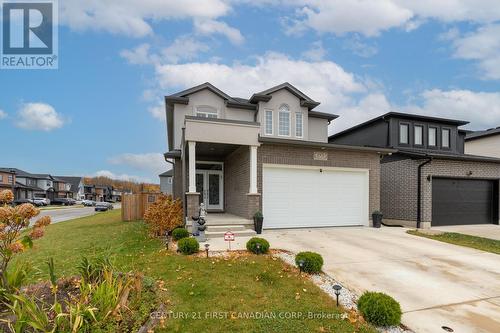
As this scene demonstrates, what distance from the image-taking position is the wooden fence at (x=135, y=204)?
51.7ft

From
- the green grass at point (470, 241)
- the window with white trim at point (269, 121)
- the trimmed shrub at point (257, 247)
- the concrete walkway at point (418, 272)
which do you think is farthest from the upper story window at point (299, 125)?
the trimmed shrub at point (257, 247)

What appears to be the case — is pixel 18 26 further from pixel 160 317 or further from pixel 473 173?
pixel 473 173

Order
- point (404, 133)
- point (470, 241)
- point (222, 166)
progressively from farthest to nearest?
point (404, 133), point (222, 166), point (470, 241)

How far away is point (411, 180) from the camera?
12781 mm

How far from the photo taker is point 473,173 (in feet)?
44.6

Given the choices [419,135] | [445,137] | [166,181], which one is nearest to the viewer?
[419,135]

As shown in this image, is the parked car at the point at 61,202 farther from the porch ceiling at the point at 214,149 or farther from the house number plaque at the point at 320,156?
the house number plaque at the point at 320,156

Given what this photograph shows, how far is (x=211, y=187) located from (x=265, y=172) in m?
4.42

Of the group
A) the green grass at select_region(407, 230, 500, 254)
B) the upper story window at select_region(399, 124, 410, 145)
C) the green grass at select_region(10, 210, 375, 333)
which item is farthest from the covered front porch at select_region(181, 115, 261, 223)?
the upper story window at select_region(399, 124, 410, 145)

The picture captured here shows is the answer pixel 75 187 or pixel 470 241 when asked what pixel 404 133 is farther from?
pixel 75 187

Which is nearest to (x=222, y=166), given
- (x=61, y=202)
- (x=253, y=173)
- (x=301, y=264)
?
(x=253, y=173)

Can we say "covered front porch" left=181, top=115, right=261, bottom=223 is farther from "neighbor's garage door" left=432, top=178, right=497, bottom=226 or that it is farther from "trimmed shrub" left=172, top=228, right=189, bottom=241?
"neighbor's garage door" left=432, top=178, right=497, bottom=226

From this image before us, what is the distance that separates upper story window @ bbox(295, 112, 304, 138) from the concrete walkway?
24.5ft

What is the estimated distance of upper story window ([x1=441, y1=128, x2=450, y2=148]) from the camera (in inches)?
671
